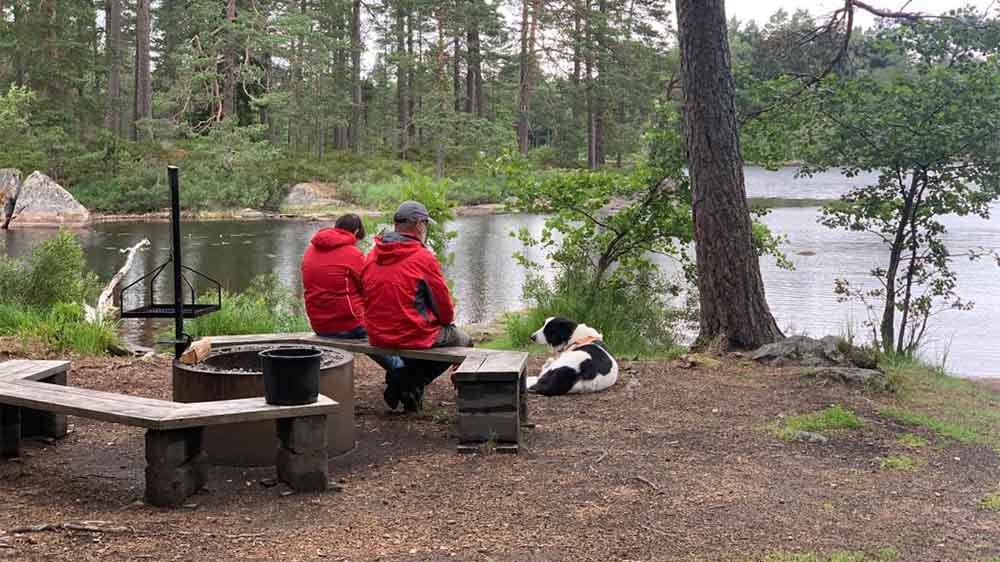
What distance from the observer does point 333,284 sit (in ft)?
20.4

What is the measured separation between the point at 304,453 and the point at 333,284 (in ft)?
6.56

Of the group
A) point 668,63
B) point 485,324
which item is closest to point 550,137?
point 668,63

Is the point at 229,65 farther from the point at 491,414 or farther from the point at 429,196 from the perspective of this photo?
the point at 491,414

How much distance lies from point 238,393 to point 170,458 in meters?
0.72

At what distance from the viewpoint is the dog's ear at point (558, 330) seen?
6.80 metres

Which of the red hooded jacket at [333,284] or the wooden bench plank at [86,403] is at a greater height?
the red hooded jacket at [333,284]

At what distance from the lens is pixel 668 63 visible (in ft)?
159

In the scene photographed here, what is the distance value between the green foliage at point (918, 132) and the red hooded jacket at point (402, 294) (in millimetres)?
6157

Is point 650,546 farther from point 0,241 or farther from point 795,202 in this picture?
point 795,202

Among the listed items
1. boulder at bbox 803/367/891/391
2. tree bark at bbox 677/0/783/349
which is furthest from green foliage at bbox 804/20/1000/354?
boulder at bbox 803/367/891/391

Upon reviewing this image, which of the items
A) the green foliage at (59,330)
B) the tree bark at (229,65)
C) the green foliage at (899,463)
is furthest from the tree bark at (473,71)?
the green foliage at (899,463)

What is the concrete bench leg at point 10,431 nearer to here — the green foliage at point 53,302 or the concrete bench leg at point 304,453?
the concrete bench leg at point 304,453

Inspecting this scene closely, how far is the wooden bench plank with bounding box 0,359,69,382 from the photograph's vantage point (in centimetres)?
519

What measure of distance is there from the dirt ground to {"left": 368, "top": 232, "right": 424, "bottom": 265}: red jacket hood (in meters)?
1.08
